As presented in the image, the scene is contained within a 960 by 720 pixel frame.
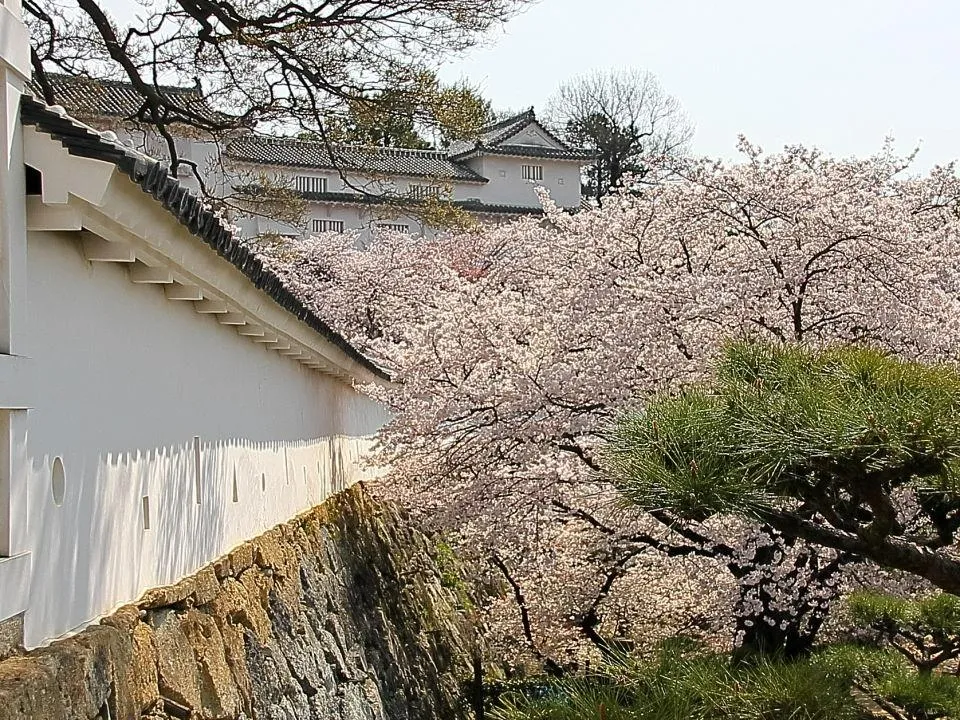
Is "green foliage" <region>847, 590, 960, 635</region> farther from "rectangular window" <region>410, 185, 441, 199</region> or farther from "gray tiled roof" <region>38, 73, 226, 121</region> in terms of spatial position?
"gray tiled roof" <region>38, 73, 226, 121</region>

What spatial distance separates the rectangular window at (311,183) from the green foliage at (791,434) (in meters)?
29.3

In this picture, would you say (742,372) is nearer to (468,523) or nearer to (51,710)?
(51,710)

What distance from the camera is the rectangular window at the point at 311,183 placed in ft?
106

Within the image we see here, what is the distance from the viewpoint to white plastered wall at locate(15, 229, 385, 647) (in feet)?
11.0

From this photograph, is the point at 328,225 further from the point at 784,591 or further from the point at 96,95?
the point at 784,591

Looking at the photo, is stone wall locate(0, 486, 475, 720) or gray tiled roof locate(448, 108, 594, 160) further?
gray tiled roof locate(448, 108, 594, 160)

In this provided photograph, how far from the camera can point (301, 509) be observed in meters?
8.96

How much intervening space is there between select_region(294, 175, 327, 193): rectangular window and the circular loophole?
29153mm

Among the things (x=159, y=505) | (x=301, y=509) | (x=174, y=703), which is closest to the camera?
(x=174, y=703)

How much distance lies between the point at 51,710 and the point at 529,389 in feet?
21.2

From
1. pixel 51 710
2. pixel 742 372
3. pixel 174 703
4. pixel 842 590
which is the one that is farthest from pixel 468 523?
pixel 51 710

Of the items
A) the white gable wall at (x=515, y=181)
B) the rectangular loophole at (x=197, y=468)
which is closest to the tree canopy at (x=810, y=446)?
the rectangular loophole at (x=197, y=468)

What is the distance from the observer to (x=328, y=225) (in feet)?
105

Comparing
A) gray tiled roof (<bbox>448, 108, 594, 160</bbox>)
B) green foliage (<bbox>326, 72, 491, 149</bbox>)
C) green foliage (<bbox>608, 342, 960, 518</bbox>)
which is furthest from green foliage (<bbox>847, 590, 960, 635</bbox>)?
gray tiled roof (<bbox>448, 108, 594, 160</bbox>)
